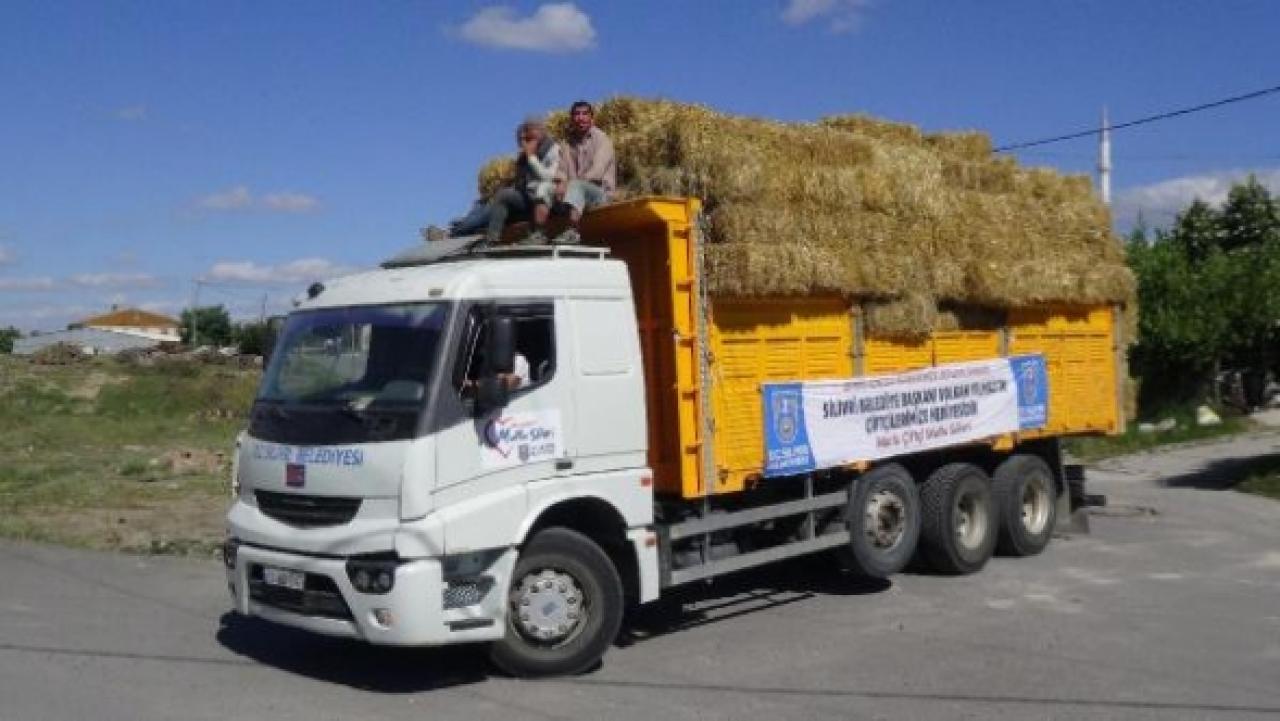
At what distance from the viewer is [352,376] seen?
7.82 meters

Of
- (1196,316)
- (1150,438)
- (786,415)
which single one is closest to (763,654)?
(786,415)

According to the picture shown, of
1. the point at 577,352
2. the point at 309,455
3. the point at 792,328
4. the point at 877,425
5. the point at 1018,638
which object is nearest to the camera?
the point at 309,455

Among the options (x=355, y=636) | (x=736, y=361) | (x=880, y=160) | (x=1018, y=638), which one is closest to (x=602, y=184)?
(x=736, y=361)

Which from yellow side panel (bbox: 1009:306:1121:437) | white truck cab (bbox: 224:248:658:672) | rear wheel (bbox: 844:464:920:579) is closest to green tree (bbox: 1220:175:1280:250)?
yellow side panel (bbox: 1009:306:1121:437)

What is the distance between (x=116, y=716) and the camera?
23.1 feet

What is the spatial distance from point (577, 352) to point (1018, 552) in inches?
242

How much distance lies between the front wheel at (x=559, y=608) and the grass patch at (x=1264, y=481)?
12940mm

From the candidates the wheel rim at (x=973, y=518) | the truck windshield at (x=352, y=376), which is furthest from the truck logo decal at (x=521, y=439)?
the wheel rim at (x=973, y=518)

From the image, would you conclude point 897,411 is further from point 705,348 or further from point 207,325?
point 207,325

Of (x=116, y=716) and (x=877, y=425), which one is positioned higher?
(x=877, y=425)

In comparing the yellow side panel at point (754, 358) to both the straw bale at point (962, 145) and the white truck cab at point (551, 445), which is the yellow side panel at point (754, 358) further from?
the straw bale at point (962, 145)

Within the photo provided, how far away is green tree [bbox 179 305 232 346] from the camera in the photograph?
9556 cm

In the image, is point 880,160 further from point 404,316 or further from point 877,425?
point 404,316

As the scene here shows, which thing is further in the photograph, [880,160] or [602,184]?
[880,160]
